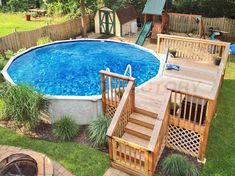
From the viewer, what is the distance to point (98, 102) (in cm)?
934

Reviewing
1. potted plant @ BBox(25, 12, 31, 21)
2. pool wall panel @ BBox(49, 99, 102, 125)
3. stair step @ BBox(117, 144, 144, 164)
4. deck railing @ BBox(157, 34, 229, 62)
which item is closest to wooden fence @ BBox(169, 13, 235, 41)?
deck railing @ BBox(157, 34, 229, 62)

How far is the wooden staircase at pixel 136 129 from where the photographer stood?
23.2 ft

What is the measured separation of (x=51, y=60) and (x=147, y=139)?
838cm

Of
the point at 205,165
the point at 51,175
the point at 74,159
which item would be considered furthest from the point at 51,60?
the point at 205,165

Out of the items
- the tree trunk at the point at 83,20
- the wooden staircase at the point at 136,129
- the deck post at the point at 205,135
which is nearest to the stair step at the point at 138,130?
the wooden staircase at the point at 136,129

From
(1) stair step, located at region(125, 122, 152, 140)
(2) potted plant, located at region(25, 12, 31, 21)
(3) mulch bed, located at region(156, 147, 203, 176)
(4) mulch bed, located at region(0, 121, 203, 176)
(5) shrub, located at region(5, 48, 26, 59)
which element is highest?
(2) potted plant, located at region(25, 12, 31, 21)

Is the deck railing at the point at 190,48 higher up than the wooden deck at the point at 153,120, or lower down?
higher up

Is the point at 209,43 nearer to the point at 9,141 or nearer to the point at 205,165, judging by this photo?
the point at 205,165

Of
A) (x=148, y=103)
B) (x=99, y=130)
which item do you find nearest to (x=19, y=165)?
(x=99, y=130)

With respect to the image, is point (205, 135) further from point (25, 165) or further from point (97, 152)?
point (25, 165)

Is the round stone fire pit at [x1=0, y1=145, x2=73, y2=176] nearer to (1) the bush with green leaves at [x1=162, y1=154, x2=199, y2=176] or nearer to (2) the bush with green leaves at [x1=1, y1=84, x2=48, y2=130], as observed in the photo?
(2) the bush with green leaves at [x1=1, y1=84, x2=48, y2=130]

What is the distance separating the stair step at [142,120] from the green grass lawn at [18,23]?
14351 mm

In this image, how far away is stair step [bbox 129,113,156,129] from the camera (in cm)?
816

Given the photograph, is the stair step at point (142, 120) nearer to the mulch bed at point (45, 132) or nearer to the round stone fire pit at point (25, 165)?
the mulch bed at point (45, 132)
